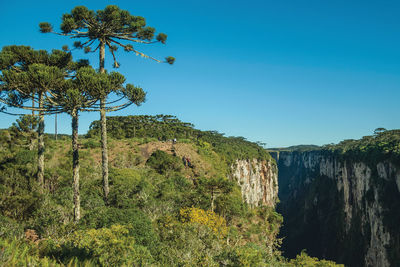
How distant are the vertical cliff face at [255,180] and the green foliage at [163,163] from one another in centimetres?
2881

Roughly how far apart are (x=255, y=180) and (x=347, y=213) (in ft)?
93.6

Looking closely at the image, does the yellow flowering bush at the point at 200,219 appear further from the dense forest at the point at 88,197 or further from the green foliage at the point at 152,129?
the green foliage at the point at 152,129

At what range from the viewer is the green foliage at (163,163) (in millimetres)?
35094

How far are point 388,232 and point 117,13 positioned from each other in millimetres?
56716

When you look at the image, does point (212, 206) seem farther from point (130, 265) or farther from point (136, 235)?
point (130, 265)

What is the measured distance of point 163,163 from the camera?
118ft

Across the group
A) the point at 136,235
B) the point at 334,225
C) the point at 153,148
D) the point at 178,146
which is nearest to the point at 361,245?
the point at 334,225

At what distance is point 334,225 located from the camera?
255ft

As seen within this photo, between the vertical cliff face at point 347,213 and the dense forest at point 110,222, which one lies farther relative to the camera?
the vertical cliff face at point 347,213

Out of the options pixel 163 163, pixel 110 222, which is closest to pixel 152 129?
pixel 163 163

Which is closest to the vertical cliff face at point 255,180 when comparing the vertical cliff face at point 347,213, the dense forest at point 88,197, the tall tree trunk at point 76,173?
the vertical cliff face at point 347,213


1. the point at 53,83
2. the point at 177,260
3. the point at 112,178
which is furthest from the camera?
the point at 112,178

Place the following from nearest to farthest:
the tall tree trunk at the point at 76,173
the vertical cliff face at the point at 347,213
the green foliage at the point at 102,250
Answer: the green foliage at the point at 102,250, the tall tree trunk at the point at 76,173, the vertical cliff face at the point at 347,213

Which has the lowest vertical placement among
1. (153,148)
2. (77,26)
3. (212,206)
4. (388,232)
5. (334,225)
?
(334,225)
